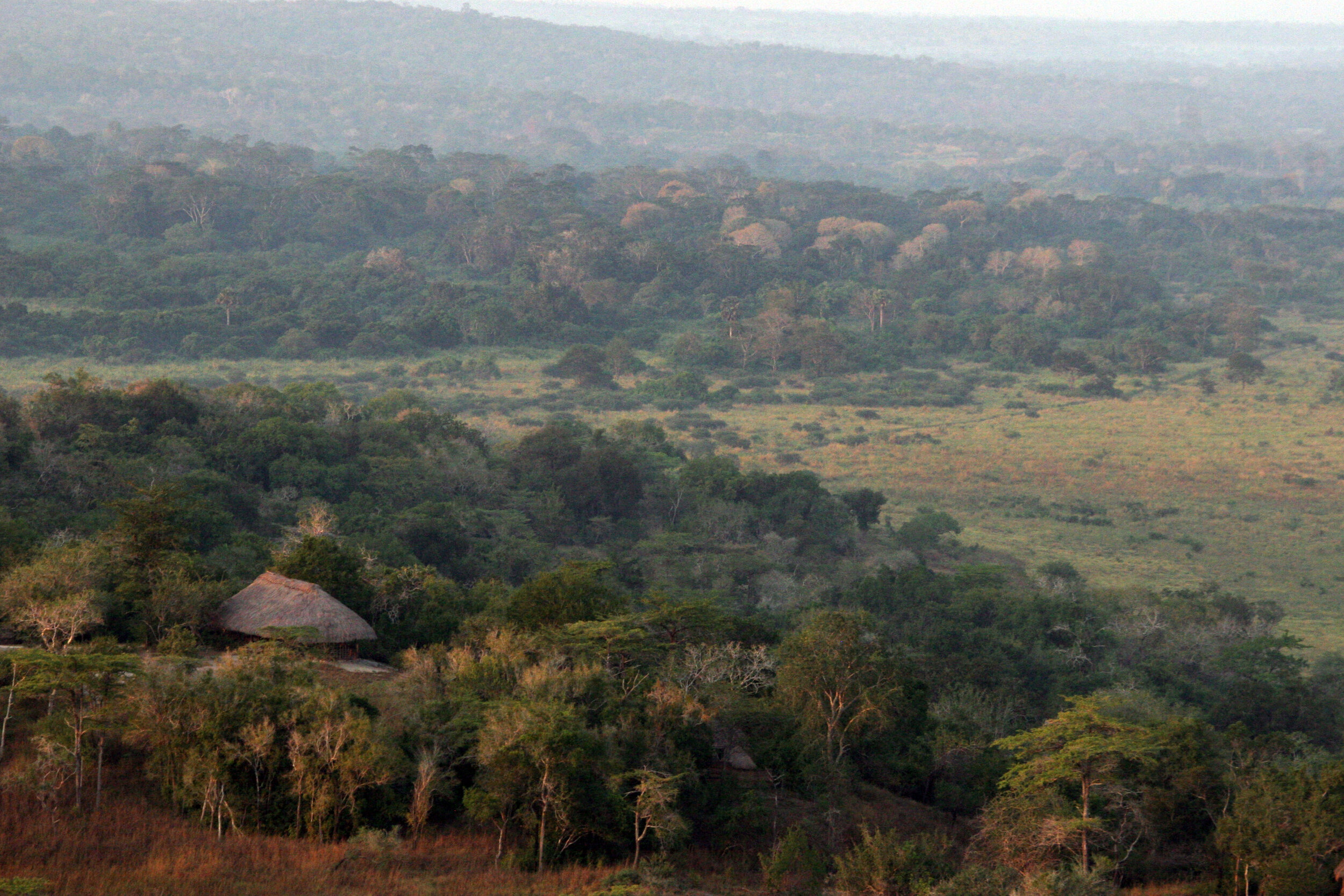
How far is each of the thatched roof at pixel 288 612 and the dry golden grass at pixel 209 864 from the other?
4.94m

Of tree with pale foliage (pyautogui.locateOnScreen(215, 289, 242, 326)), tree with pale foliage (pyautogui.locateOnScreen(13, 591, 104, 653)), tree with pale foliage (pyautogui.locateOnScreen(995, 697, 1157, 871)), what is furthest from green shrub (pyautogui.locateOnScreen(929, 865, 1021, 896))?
tree with pale foliage (pyautogui.locateOnScreen(215, 289, 242, 326))

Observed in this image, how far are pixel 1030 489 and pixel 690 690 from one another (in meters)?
31.8

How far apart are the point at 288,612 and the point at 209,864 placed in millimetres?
6510

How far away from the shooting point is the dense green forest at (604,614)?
1409 cm

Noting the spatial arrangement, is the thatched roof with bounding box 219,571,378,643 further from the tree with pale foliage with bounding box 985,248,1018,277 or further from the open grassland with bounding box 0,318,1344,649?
the tree with pale foliage with bounding box 985,248,1018,277

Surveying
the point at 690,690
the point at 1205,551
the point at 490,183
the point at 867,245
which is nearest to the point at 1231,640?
the point at 1205,551

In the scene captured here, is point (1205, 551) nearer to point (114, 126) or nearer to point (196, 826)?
point (196, 826)

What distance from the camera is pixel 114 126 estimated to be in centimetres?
11050

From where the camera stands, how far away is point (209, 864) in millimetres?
12617

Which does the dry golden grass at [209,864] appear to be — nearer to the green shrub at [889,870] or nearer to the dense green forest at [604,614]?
the dense green forest at [604,614]

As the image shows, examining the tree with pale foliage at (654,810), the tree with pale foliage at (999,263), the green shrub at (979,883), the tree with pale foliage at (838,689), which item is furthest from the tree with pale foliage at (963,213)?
the green shrub at (979,883)

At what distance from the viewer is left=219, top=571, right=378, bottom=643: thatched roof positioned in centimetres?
1869

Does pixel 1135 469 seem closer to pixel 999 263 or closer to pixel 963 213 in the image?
pixel 999 263

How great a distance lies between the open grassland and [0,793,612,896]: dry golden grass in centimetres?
2596
